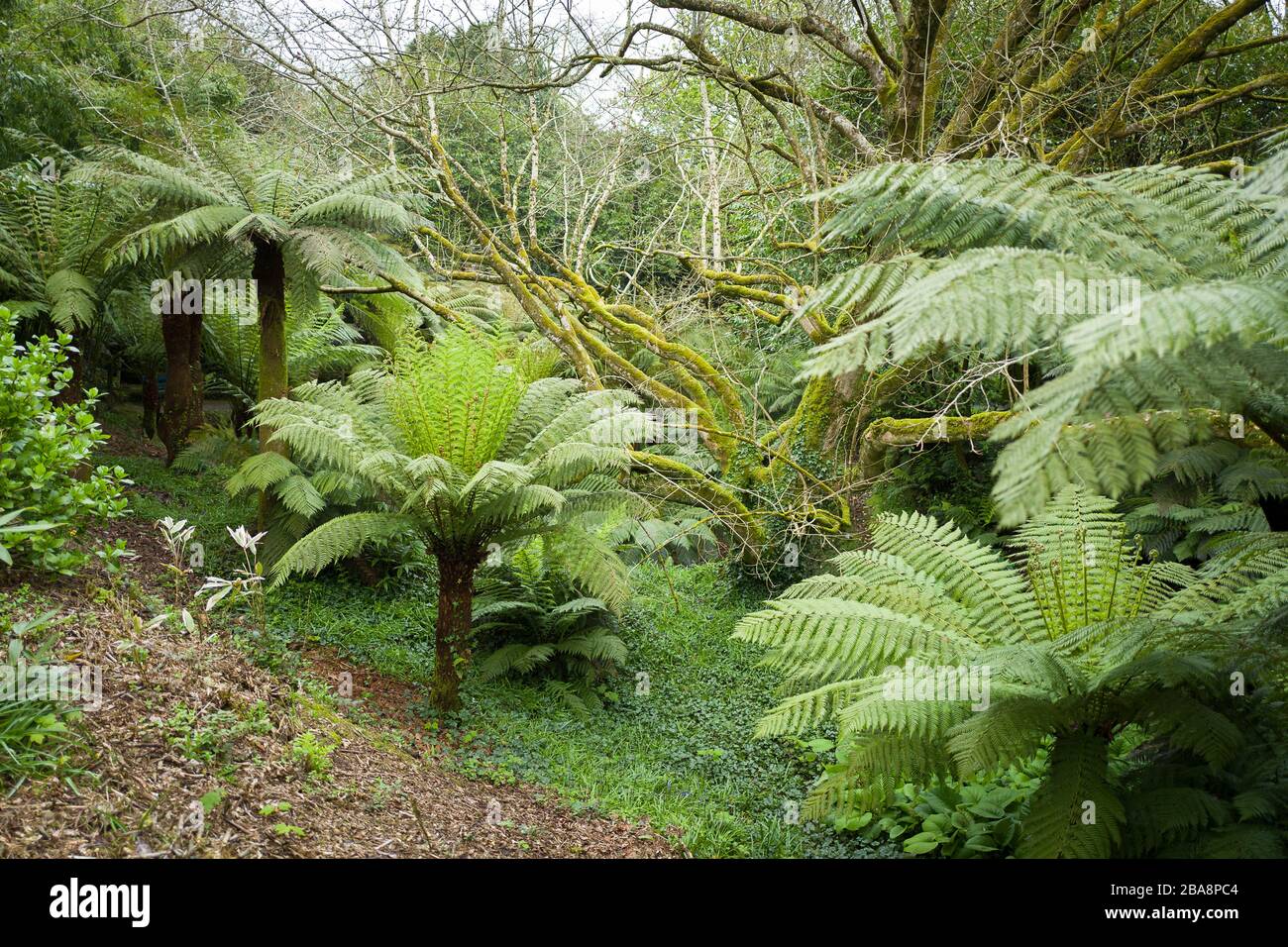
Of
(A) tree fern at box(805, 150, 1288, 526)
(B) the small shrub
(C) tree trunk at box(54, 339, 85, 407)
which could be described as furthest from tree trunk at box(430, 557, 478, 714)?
(A) tree fern at box(805, 150, 1288, 526)

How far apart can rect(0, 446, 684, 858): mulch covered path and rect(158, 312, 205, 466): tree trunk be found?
8.92ft

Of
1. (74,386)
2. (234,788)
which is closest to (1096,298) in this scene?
(234,788)

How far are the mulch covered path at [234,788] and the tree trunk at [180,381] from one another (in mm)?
2718

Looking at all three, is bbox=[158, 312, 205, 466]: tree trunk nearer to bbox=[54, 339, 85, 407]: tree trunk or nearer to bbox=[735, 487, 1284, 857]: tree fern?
bbox=[54, 339, 85, 407]: tree trunk

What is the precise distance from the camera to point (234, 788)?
2.63 meters

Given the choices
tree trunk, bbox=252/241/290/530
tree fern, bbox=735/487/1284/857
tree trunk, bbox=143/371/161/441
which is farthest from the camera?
tree trunk, bbox=143/371/161/441

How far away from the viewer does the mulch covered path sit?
2.27 metres

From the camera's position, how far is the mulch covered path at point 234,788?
2.27 meters

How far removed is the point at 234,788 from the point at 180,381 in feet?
14.0

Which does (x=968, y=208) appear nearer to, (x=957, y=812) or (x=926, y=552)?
(x=926, y=552)

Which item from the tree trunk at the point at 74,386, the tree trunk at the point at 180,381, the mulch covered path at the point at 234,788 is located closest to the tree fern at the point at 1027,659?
the mulch covered path at the point at 234,788

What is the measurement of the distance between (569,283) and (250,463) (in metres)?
3.19

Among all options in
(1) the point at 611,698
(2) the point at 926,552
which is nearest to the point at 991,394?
(2) the point at 926,552
